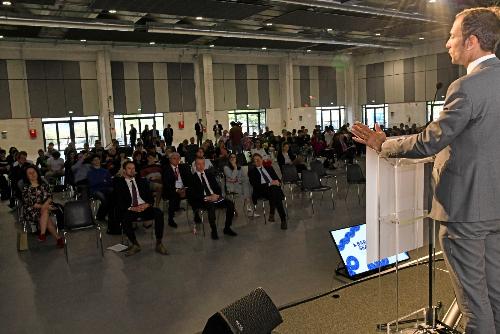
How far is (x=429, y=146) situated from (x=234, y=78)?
22390 mm

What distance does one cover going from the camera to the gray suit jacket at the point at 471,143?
170 cm

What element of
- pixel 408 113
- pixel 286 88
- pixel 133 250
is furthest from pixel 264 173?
pixel 408 113

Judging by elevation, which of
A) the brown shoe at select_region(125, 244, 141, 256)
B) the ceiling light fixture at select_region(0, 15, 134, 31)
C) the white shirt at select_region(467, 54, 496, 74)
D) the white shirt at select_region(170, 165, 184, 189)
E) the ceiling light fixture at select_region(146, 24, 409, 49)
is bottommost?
the brown shoe at select_region(125, 244, 141, 256)

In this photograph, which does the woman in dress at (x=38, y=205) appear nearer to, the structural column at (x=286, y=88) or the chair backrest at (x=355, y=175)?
the chair backrest at (x=355, y=175)

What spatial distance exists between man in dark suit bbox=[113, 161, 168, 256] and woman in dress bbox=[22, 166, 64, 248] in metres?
1.08

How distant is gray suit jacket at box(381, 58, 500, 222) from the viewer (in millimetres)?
1696

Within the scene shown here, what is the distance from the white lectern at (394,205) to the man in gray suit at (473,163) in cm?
38

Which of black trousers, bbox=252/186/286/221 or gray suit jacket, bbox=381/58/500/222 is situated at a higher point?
gray suit jacket, bbox=381/58/500/222

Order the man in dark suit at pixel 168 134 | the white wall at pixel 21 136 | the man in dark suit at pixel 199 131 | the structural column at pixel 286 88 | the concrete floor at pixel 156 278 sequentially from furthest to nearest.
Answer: the structural column at pixel 286 88, the man in dark suit at pixel 199 131, the man in dark suit at pixel 168 134, the white wall at pixel 21 136, the concrete floor at pixel 156 278

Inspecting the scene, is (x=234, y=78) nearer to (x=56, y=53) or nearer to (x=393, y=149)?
(x=56, y=53)

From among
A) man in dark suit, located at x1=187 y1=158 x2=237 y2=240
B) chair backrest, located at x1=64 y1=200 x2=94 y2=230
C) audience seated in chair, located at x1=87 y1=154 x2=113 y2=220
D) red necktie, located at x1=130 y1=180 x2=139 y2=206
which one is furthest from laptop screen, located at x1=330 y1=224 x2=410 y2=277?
audience seated in chair, located at x1=87 y1=154 x2=113 y2=220

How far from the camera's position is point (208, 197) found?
22.1 ft

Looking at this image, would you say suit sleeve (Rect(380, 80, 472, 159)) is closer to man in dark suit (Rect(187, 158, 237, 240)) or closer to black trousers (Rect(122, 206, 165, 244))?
black trousers (Rect(122, 206, 165, 244))

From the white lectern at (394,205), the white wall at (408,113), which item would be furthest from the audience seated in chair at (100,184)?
the white wall at (408,113)
